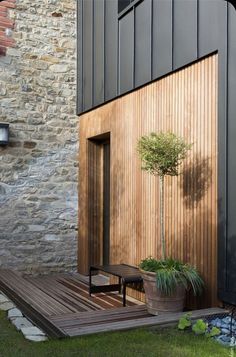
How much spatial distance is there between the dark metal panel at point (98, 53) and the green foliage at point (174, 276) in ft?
9.86

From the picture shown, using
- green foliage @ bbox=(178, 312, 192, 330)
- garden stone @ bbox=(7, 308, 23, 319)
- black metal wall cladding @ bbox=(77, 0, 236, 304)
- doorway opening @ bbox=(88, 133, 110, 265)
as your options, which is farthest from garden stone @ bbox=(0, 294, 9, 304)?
black metal wall cladding @ bbox=(77, 0, 236, 304)

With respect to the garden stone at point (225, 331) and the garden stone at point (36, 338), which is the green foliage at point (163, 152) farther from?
the garden stone at point (36, 338)

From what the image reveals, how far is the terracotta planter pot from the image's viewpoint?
4.29 meters

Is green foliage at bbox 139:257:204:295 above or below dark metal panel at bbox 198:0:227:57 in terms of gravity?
below

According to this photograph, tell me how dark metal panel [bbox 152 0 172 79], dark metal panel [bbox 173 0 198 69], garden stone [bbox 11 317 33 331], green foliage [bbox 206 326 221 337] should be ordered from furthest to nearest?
1. dark metal panel [bbox 152 0 172 79]
2. dark metal panel [bbox 173 0 198 69]
3. garden stone [bbox 11 317 33 331]
4. green foliage [bbox 206 326 221 337]

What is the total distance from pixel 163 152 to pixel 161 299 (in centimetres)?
139

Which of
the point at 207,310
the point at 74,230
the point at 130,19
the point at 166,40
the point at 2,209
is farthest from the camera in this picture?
the point at 74,230

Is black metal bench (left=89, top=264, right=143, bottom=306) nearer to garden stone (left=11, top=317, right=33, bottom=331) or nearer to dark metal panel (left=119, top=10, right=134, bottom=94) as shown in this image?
garden stone (left=11, top=317, right=33, bottom=331)

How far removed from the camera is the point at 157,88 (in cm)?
530

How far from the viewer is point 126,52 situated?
6.00 meters

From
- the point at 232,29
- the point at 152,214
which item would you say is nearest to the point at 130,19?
the point at 232,29

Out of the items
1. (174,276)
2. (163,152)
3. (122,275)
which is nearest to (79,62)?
(163,152)

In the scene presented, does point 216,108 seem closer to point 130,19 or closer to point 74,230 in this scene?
point 130,19

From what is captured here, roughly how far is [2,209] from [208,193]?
11.7 feet
